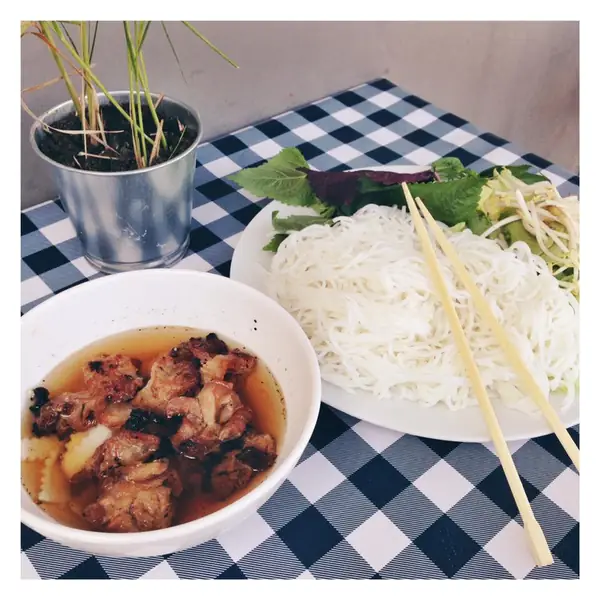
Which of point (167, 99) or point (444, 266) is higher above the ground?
point (167, 99)

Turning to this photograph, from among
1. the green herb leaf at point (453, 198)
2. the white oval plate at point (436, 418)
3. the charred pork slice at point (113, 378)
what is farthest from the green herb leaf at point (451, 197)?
the charred pork slice at point (113, 378)

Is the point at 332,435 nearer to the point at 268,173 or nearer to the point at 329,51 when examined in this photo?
the point at 268,173

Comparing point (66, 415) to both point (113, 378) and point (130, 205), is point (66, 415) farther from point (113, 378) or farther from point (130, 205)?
point (130, 205)

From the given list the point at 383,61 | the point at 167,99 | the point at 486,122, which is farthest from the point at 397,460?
the point at 486,122

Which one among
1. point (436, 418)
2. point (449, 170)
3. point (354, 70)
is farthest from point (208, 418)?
point (354, 70)

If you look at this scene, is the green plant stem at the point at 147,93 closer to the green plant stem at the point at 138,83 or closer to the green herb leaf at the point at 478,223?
the green plant stem at the point at 138,83

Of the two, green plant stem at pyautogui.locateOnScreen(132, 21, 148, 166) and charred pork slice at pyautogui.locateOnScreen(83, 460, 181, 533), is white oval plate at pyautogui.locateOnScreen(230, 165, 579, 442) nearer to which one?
charred pork slice at pyautogui.locateOnScreen(83, 460, 181, 533)
